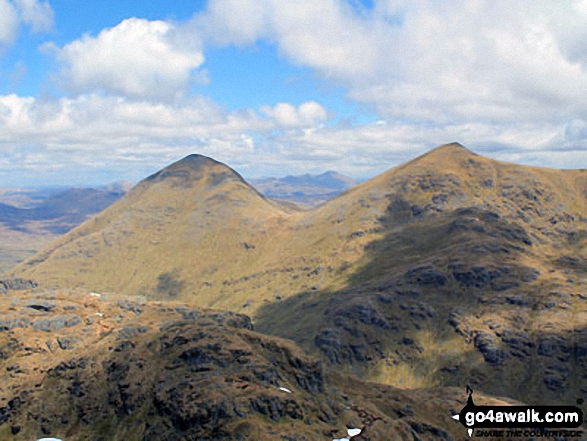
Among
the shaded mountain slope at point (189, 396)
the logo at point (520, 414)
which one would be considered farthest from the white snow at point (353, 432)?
the logo at point (520, 414)

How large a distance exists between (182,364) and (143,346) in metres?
24.4

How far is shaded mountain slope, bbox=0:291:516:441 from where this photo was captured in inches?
5581

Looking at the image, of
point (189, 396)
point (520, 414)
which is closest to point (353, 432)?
point (520, 414)

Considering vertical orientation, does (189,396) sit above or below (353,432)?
above

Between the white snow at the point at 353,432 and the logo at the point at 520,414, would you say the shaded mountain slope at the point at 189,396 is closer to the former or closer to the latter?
the white snow at the point at 353,432

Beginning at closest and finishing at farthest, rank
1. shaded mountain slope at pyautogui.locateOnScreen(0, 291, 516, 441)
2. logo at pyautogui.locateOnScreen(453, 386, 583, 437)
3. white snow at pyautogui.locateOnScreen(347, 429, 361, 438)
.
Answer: logo at pyautogui.locateOnScreen(453, 386, 583, 437), shaded mountain slope at pyautogui.locateOnScreen(0, 291, 516, 441), white snow at pyautogui.locateOnScreen(347, 429, 361, 438)

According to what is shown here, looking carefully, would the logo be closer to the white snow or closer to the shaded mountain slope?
the shaded mountain slope

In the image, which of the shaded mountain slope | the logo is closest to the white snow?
the shaded mountain slope

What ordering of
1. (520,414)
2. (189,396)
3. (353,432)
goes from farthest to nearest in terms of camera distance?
(189,396) < (353,432) < (520,414)

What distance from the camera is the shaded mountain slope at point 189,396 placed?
142 meters

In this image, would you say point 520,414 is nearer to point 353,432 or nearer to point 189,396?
A: point 353,432

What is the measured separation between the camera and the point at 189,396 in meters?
150

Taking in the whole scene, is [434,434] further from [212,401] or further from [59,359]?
[59,359]

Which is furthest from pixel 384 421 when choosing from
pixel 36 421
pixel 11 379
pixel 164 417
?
pixel 11 379
